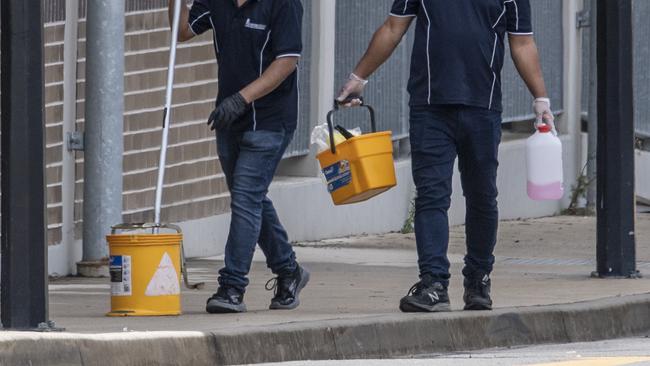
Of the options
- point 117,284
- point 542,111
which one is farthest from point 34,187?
point 542,111

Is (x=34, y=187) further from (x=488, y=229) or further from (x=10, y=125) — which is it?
(x=488, y=229)

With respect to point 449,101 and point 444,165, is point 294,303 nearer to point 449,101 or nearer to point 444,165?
point 444,165

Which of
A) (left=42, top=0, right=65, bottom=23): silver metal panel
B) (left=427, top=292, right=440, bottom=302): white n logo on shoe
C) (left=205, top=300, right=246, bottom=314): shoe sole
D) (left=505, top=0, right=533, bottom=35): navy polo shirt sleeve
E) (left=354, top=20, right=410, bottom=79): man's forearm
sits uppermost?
(left=42, top=0, right=65, bottom=23): silver metal panel

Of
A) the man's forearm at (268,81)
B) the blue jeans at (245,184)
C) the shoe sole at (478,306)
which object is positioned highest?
the man's forearm at (268,81)

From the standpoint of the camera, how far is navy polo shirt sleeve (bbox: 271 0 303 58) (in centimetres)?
870

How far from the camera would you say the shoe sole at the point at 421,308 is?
885 cm

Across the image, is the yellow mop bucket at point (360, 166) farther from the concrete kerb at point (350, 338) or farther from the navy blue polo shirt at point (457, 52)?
the concrete kerb at point (350, 338)

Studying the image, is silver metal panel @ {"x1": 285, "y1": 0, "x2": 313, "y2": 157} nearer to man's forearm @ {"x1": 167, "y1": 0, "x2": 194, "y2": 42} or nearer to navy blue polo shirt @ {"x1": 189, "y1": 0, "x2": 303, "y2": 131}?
man's forearm @ {"x1": 167, "y1": 0, "x2": 194, "y2": 42}

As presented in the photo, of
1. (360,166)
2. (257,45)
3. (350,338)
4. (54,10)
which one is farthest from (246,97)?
(54,10)

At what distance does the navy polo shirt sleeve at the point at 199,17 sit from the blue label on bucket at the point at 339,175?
36.3 inches

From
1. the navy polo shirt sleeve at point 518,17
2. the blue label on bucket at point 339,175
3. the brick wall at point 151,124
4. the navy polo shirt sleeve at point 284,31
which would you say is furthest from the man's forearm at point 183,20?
the brick wall at point 151,124

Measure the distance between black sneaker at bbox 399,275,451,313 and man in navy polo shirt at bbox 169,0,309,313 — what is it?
0.79 metres

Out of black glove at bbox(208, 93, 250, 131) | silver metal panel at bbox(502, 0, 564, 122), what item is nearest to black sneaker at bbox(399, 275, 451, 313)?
black glove at bbox(208, 93, 250, 131)

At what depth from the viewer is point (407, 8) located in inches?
354
